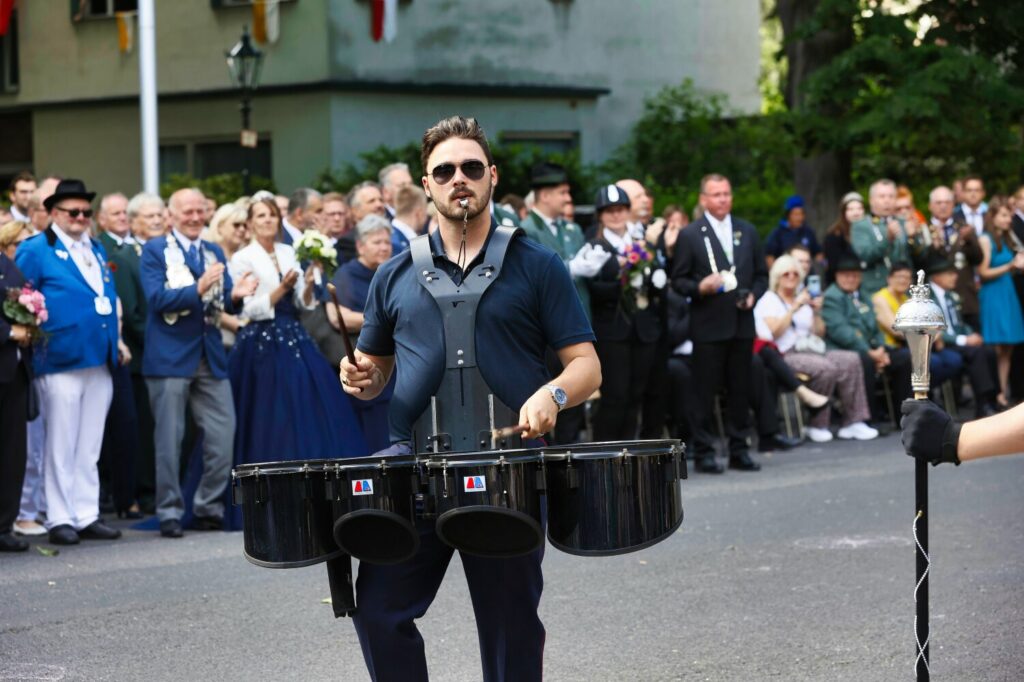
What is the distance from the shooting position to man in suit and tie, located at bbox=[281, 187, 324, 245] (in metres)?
13.1

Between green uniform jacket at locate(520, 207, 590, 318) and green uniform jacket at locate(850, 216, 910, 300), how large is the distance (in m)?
3.80

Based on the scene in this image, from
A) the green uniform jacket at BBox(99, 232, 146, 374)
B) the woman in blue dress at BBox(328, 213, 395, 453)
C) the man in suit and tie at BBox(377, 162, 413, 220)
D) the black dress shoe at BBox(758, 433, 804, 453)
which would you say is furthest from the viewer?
the black dress shoe at BBox(758, 433, 804, 453)

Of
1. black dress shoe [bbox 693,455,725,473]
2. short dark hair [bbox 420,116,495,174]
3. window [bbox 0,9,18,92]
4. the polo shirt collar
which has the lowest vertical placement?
black dress shoe [bbox 693,455,725,473]

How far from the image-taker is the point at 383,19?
2819 cm

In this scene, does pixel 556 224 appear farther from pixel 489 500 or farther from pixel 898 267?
pixel 489 500

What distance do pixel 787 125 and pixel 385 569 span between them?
1634cm

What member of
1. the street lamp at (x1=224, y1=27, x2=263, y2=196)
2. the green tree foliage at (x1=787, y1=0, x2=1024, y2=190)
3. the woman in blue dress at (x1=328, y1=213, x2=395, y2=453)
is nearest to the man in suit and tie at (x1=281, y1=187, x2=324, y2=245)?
the woman in blue dress at (x1=328, y1=213, x2=395, y2=453)

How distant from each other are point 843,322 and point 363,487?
464 inches

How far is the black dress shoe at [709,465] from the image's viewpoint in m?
13.5

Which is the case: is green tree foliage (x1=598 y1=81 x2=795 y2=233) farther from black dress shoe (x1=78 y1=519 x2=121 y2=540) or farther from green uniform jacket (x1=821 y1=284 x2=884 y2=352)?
black dress shoe (x1=78 y1=519 x2=121 y2=540)

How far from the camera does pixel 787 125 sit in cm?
2075

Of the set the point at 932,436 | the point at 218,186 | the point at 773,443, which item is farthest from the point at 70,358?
the point at 218,186

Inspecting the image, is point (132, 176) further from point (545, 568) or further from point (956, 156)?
point (545, 568)

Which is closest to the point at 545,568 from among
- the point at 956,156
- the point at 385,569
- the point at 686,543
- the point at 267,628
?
the point at 686,543
